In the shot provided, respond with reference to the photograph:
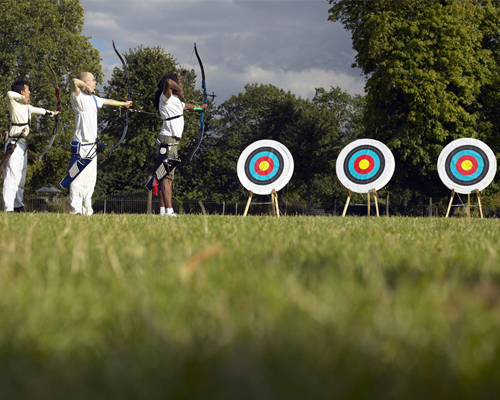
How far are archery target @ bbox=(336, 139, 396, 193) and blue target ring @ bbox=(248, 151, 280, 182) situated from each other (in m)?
2.49

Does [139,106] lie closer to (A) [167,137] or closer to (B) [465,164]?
(B) [465,164]

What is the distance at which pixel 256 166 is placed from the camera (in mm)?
16547

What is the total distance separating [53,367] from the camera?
107 cm

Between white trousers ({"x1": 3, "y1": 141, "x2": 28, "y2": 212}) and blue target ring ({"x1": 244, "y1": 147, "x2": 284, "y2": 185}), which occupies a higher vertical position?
blue target ring ({"x1": 244, "y1": 147, "x2": 284, "y2": 185})

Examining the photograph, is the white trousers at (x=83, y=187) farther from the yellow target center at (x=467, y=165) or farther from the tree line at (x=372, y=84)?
the yellow target center at (x=467, y=165)

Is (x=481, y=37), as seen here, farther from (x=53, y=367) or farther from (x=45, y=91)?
(x=53, y=367)

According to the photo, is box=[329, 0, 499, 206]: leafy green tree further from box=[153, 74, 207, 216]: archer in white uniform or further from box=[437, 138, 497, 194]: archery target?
box=[153, 74, 207, 216]: archer in white uniform

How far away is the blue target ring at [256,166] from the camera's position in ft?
53.5

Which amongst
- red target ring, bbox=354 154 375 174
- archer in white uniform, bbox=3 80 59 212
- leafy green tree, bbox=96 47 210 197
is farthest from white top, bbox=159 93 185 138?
leafy green tree, bbox=96 47 210 197

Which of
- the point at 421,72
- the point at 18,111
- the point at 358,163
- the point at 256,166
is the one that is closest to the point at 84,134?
the point at 18,111

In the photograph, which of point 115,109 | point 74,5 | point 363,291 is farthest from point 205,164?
point 363,291

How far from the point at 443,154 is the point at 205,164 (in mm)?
30347

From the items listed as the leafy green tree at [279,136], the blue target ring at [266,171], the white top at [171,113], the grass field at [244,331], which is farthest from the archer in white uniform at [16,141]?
the leafy green tree at [279,136]

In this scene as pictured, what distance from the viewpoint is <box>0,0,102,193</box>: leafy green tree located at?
103 feet
